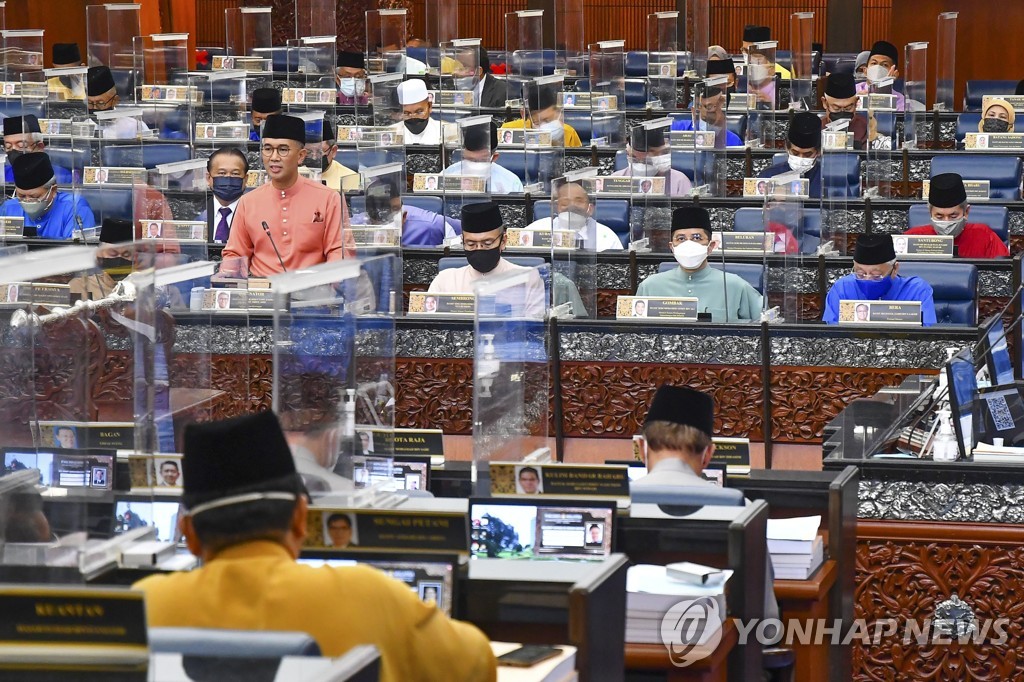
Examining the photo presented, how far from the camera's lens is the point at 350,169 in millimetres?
10867

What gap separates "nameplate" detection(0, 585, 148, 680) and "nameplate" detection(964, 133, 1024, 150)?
10548 millimetres

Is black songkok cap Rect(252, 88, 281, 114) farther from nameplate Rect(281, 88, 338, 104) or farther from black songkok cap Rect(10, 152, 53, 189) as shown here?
black songkok cap Rect(10, 152, 53, 189)

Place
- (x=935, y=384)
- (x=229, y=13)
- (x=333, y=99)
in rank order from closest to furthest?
(x=935, y=384), (x=333, y=99), (x=229, y=13)

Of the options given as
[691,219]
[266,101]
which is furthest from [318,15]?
[691,219]

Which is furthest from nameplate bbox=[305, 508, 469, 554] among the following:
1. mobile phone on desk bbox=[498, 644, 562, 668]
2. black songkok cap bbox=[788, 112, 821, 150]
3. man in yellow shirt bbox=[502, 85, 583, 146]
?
man in yellow shirt bbox=[502, 85, 583, 146]

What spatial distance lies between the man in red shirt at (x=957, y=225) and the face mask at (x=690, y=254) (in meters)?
1.64

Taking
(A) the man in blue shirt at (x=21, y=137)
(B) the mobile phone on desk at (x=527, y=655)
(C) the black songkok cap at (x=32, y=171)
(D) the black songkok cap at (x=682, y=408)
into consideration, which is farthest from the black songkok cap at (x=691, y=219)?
(B) the mobile phone on desk at (x=527, y=655)

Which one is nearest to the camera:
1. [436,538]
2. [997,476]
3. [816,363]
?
[436,538]

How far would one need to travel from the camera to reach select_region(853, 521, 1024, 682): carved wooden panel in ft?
16.4

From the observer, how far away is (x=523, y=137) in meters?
11.5

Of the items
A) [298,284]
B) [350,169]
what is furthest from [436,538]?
[350,169]

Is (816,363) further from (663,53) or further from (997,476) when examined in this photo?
(663,53)

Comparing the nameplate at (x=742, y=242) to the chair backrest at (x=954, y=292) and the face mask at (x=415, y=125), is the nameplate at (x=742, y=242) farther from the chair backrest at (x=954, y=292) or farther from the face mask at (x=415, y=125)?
the face mask at (x=415, y=125)

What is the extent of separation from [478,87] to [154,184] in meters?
5.04
